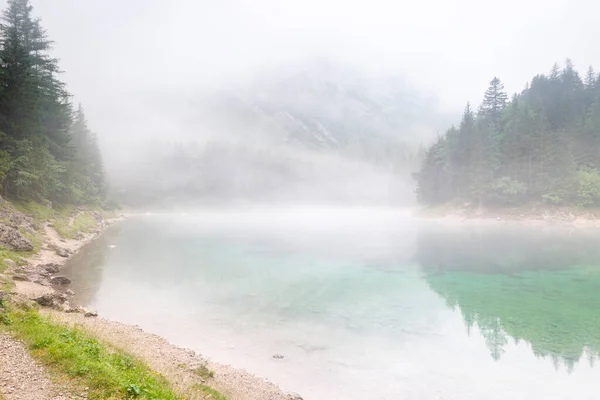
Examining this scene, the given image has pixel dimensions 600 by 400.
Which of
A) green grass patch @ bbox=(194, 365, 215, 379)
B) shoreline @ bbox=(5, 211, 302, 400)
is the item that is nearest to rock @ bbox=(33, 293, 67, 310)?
shoreline @ bbox=(5, 211, 302, 400)

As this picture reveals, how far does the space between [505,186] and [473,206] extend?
10.6 m

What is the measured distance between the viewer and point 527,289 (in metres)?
34.6

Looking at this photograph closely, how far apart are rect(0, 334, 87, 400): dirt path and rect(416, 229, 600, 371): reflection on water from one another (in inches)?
850

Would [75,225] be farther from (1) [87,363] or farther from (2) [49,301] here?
(1) [87,363]

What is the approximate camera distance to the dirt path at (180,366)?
13875mm

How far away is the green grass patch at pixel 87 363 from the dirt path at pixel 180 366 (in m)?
1.62

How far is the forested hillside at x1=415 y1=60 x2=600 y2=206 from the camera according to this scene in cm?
9812

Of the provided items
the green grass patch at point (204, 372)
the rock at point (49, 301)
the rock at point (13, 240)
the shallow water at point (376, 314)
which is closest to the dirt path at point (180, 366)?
the green grass patch at point (204, 372)

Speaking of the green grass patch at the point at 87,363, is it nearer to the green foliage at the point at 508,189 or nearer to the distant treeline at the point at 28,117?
the distant treeline at the point at 28,117

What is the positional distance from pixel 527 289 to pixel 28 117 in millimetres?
66409

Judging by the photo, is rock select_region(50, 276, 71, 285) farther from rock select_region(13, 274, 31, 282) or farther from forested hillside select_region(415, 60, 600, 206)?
forested hillside select_region(415, 60, 600, 206)

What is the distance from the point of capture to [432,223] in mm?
107875

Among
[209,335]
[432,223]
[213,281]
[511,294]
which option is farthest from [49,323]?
[432,223]

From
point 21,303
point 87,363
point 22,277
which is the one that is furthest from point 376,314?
point 22,277
